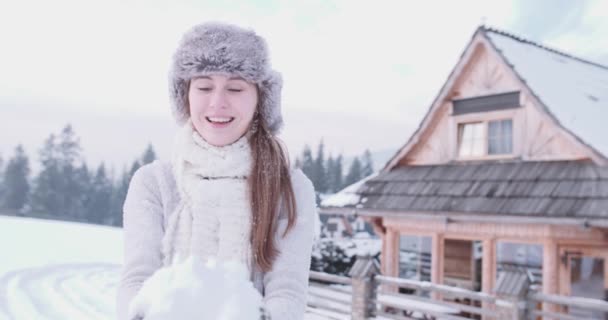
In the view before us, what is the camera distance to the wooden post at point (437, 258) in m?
11.5

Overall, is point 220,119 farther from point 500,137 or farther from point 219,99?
point 500,137

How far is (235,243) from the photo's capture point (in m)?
1.92

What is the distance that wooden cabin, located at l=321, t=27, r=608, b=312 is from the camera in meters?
9.52

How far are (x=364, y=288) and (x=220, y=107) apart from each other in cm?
879

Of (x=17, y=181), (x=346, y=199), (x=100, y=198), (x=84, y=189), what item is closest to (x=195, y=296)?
(x=346, y=199)

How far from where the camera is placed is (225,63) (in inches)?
79.8

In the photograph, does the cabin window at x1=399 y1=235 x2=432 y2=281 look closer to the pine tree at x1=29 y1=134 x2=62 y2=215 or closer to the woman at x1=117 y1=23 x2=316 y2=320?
the woman at x1=117 y1=23 x2=316 y2=320

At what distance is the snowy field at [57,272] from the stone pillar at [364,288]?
1.23 meters

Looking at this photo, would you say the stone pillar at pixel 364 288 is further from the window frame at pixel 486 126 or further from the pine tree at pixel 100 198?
the pine tree at pixel 100 198

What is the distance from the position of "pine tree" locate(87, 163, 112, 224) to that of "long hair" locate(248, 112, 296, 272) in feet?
158

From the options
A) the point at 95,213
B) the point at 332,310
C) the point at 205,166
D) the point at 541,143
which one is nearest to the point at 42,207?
the point at 95,213

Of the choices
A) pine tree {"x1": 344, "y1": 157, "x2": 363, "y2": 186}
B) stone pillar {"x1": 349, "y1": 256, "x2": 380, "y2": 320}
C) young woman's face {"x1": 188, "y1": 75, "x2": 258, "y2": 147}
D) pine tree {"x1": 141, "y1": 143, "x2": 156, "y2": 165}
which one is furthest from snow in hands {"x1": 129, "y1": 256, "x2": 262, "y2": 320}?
pine tree {"x1": 141, "y1": 143, "x2": 156, "y2": 165}

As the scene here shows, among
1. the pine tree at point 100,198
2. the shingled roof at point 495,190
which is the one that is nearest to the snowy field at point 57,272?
the shingled roof at point 495,190

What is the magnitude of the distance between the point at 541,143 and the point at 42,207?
4236 centimetres
